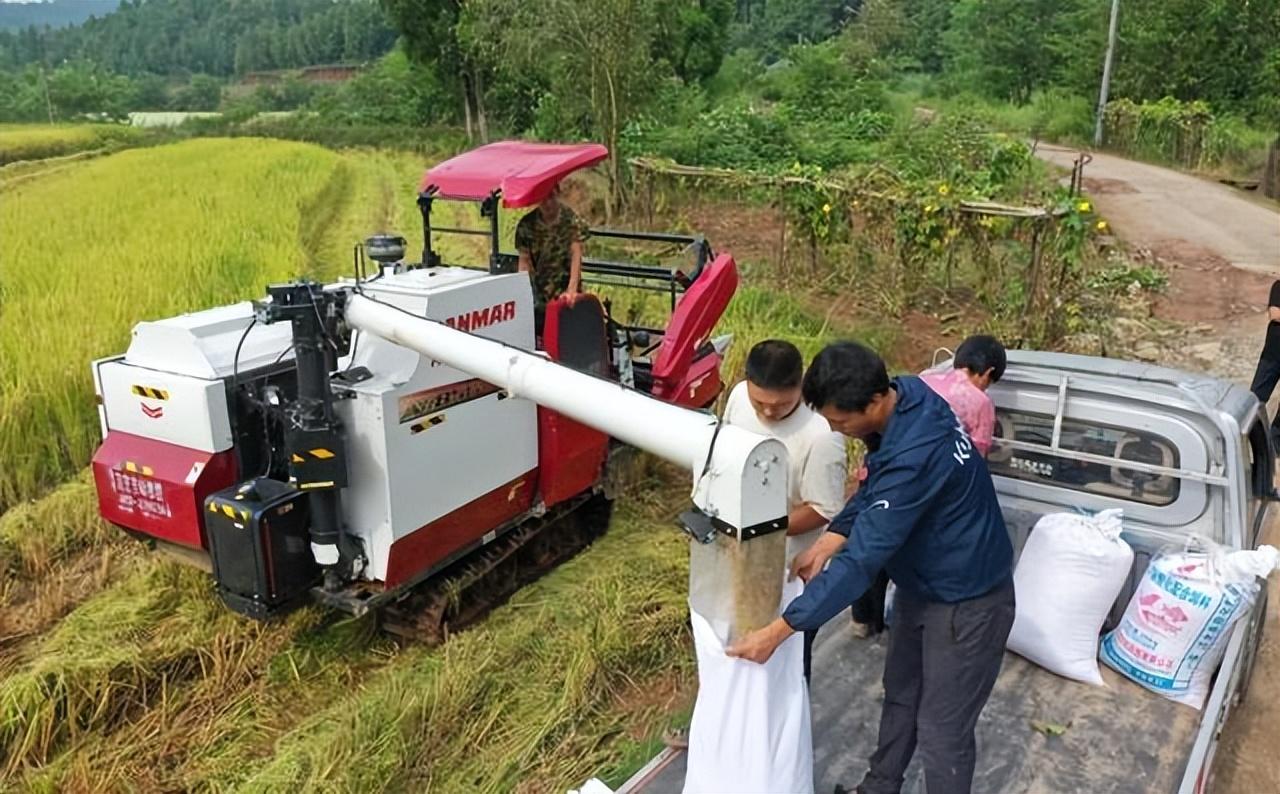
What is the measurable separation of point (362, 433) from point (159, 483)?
768mm

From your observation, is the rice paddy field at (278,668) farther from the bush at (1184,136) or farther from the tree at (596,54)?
the bush at (1184,136)

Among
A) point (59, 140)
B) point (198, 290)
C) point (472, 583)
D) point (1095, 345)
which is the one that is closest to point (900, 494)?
point (472, 583)

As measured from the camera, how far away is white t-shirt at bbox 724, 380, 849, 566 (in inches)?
117

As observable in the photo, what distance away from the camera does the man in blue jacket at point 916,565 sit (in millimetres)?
2338

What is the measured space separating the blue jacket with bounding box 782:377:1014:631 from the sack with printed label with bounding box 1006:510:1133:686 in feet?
3.31

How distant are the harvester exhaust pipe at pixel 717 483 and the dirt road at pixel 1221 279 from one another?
240 centimetres

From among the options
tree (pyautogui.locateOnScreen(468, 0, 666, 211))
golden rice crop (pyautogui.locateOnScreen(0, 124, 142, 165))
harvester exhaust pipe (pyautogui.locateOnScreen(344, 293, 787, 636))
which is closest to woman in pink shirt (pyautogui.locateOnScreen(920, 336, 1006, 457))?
harvester exhaust pipe (pyautogui.locateOnScreen(344, 293, 787, 636))

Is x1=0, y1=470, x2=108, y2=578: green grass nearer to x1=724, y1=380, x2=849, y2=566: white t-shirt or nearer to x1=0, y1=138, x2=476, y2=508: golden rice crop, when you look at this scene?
x1=0, y1=138, x2=476, y2=508: golden rice crop

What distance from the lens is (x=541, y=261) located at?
5066 mm

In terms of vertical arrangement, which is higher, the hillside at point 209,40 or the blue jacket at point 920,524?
the hillside at point 209,40

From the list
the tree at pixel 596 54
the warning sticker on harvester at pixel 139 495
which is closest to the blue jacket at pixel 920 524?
the warning sticker on harvester at pixel 139 495

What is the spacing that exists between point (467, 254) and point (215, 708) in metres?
8.00

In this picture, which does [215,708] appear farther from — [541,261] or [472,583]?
[541,261]

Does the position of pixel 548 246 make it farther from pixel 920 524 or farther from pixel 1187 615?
pixel 1187 615
